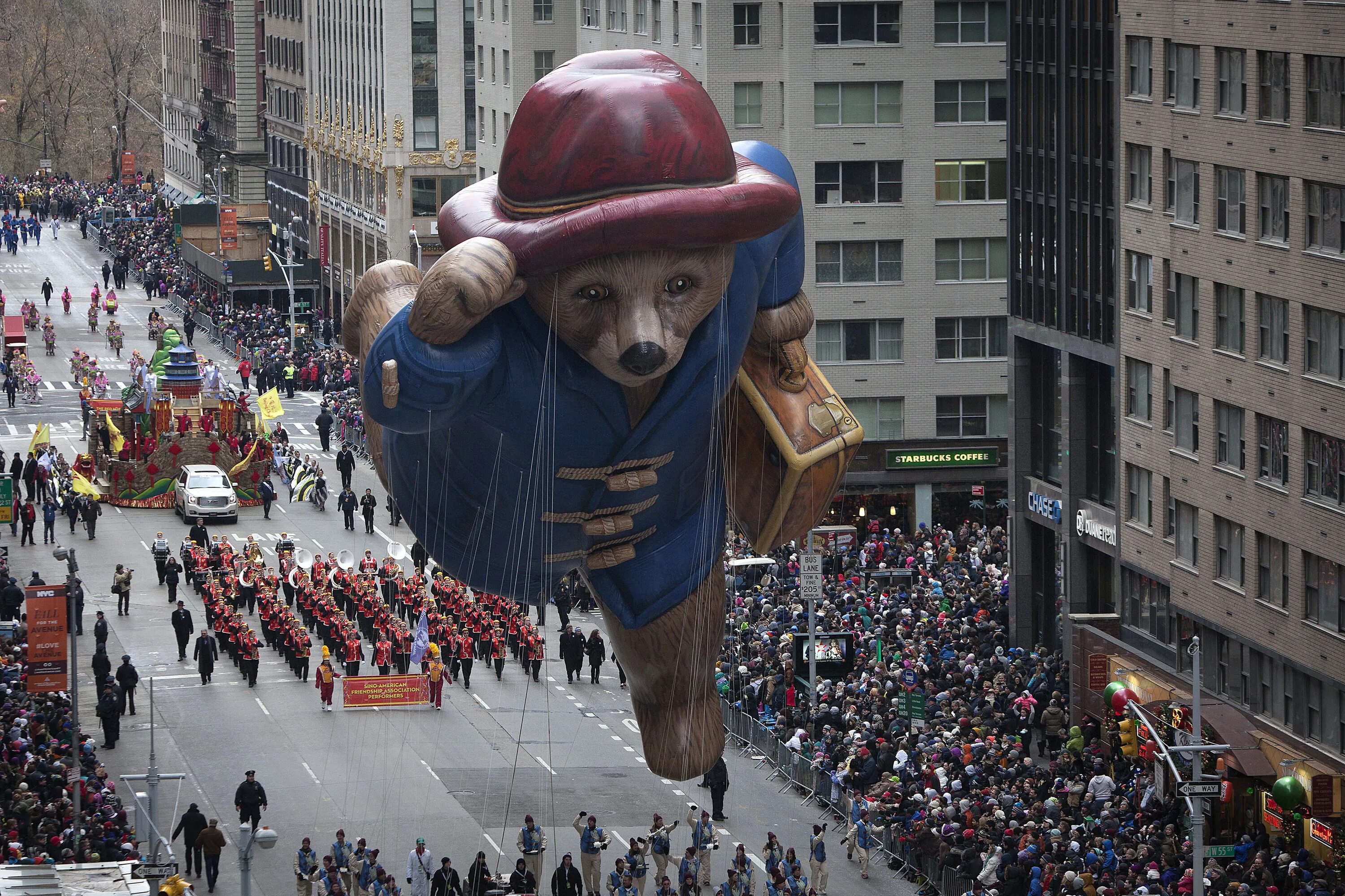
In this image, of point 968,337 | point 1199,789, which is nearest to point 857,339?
point 968,337

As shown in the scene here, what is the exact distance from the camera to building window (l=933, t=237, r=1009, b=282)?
259ft

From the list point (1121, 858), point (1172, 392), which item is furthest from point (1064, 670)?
point (1121, 858)

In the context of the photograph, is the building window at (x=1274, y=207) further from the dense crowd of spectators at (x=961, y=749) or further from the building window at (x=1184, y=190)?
the dense crowd of spectators at (x=961, y=749)

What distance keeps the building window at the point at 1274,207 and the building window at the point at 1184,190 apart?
3293mm

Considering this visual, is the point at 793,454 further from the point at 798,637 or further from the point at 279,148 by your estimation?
the point at 279,148

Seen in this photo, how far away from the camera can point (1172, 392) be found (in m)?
55.5

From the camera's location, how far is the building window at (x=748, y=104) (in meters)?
A: 77.9

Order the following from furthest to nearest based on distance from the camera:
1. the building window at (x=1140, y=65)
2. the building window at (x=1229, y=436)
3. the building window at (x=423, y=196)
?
the building window at (x=423, y=196) → the building window at (x=1140, y=65) → the building window at (x=1229, y=436)

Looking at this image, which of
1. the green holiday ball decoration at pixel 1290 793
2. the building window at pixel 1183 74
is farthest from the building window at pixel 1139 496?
the green holiday ball decoration at pixel 1290 793

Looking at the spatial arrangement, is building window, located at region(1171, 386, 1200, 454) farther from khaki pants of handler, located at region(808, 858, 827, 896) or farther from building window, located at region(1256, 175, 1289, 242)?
khaki pants of handler, located at region(808, 858, 827, 896)

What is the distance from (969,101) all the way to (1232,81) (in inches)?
1057

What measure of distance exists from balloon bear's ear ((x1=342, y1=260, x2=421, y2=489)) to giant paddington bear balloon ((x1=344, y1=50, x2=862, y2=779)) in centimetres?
2

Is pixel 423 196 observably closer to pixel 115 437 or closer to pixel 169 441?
pixel 115 437

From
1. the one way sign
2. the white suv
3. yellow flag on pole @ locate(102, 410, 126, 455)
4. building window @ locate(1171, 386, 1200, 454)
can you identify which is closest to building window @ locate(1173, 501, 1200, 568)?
building window @ locate(1171, 386, 1200, 454)
